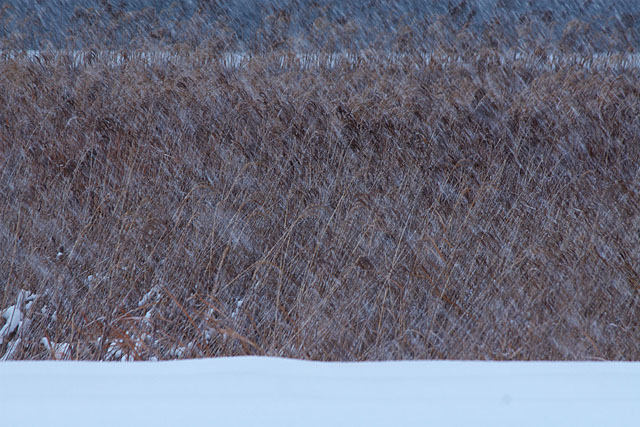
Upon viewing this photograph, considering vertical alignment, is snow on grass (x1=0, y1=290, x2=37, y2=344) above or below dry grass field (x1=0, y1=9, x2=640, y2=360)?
above

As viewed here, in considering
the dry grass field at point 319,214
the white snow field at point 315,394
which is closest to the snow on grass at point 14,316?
the dry grass field at point 319,214

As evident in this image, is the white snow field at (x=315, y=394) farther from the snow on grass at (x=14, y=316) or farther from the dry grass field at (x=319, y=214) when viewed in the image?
the snow on grass at (x=14, y=316)

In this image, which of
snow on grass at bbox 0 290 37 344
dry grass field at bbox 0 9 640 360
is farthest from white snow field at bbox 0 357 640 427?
snow on grass at bbox 0 290 37 344

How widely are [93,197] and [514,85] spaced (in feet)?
11.2

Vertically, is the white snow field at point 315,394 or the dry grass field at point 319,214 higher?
the white snow field at point 315,394

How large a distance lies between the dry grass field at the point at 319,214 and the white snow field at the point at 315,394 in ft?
1.87

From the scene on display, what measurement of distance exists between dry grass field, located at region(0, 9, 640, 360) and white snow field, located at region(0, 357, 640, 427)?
1.87 feet

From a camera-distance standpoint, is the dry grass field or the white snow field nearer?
the white snow field

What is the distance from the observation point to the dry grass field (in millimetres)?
1994

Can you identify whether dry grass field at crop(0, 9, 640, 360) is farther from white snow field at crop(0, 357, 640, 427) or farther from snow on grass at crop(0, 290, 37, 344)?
white snow field at crop(0, 357, 640, 427)

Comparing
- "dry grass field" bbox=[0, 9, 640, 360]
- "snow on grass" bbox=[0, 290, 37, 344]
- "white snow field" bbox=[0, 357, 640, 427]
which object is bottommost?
"dry grass field" bbox=[0, 9, 640, 360]

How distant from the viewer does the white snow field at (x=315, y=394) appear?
831mm

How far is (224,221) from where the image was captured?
102 inches

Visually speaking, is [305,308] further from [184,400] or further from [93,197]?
[93,197]
